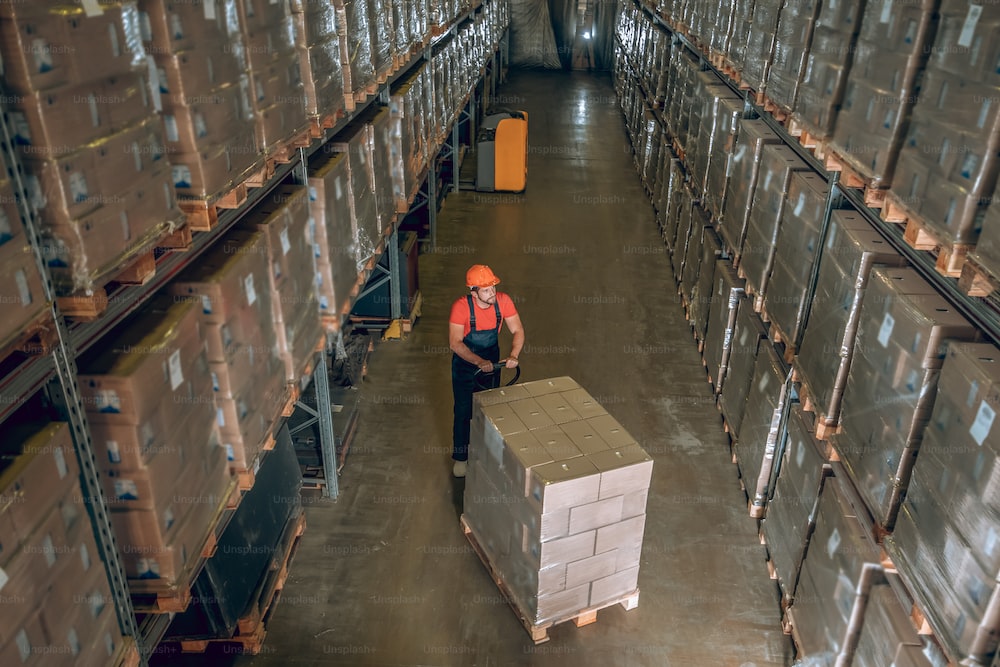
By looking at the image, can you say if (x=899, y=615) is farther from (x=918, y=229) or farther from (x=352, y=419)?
(x=352, y=419)

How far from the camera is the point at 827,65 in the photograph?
439 cm

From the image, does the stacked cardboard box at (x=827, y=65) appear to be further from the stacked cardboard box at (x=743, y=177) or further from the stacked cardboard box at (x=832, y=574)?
the stacked cardboard box at (x=832, y=574)

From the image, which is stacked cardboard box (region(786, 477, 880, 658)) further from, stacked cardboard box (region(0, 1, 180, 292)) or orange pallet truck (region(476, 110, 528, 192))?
orange pallet truck (region(476, 110, 528, 192))

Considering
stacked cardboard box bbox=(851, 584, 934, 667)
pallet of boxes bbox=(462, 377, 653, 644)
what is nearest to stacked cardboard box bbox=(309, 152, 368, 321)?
pallet of boxes bbox=(462, 377, 653, 644)

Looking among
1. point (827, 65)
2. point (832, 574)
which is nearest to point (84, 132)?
point (832, 574)

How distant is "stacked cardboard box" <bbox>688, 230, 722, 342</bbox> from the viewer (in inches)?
287

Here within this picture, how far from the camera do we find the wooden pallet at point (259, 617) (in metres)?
4.32

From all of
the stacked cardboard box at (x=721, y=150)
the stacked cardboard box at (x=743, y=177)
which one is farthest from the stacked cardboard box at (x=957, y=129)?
the stacked cardboard box at (x=721, y=150)

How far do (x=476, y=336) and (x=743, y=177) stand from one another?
2.71 metres

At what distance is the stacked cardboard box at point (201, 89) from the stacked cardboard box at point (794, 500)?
3563 mm

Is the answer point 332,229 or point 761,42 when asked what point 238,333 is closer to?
point 332,229

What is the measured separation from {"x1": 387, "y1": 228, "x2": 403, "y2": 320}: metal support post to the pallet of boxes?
3.23 m

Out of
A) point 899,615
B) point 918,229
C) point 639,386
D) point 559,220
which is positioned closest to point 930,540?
point 899,615

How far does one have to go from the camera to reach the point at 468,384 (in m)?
5.78
